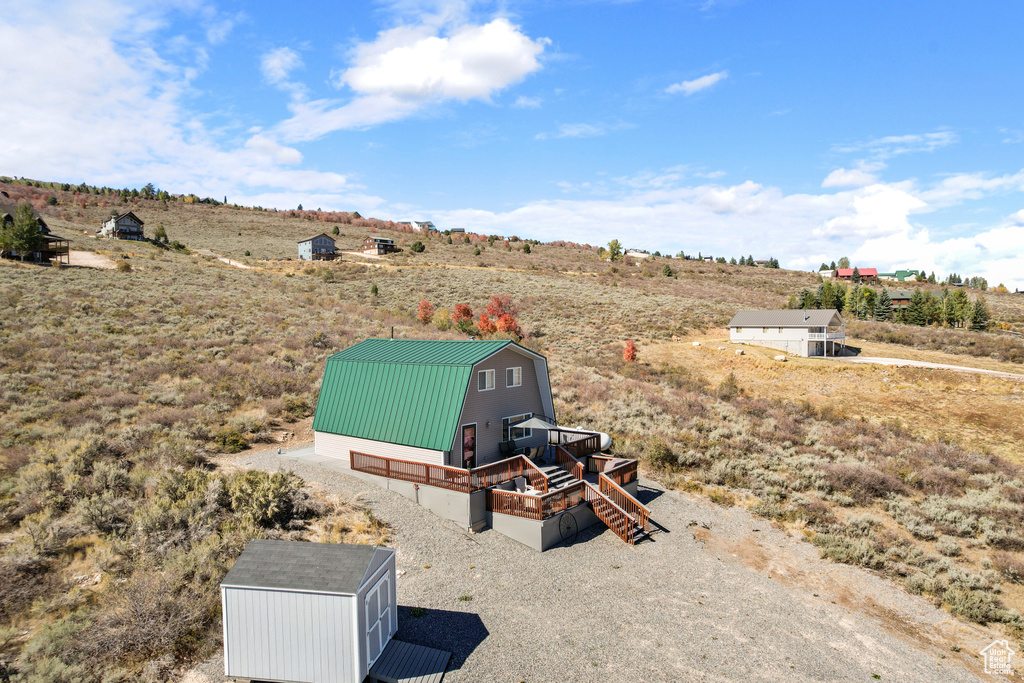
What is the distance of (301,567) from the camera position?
378 inches

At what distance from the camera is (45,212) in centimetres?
9500

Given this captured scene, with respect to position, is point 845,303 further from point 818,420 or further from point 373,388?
point 373,388

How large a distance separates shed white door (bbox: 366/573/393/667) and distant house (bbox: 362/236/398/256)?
305ft

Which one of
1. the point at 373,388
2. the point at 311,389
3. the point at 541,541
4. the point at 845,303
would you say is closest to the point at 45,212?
the point at 311,389

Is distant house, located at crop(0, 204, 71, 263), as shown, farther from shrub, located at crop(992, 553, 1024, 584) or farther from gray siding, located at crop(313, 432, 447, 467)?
shrub, located at crop(992, 553, 1024, 584)

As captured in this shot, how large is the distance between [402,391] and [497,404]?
3673 mm

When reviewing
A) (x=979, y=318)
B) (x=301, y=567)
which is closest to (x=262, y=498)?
(x=301, y=567)

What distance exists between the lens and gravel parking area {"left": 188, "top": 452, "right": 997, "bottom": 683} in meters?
10.5

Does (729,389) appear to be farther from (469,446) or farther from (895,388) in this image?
(469,446)

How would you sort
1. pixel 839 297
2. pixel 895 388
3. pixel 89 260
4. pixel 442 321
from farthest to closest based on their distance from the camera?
pixel 839 297 < pixel 89 260 < pixel 442 321 < pixel 895 388

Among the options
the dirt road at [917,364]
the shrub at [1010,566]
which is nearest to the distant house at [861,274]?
the dirt road at [917,364]

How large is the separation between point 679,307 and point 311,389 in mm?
49450

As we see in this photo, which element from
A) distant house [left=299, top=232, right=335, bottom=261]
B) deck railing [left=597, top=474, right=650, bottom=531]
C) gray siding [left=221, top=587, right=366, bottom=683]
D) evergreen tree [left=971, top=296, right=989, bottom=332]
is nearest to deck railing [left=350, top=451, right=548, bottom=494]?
deck railing [left=597, top=474, right=650, bottom=531]

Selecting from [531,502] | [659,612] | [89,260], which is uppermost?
[89,260]
